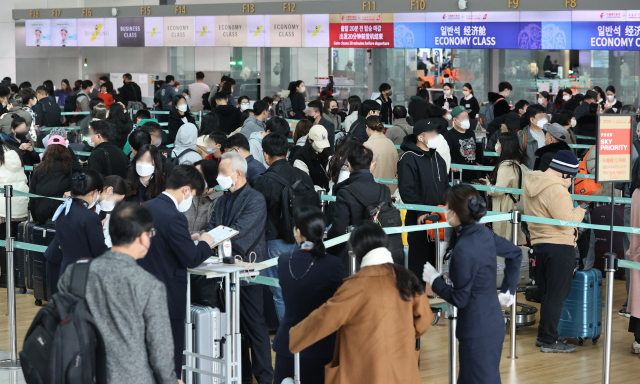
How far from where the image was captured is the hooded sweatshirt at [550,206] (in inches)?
230

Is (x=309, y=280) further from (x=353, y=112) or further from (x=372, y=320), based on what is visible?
(x=353, y=112)

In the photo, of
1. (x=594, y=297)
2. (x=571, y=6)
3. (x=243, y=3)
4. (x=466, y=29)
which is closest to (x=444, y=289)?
(x=594, y=297)

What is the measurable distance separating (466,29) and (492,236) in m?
8.39

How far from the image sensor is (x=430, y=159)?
6.86 m

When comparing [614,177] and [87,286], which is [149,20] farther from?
[87,286]

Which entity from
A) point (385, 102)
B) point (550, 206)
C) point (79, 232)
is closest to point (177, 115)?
point (385, 102)

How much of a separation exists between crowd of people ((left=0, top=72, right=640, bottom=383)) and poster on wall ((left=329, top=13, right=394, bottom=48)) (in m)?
3.65

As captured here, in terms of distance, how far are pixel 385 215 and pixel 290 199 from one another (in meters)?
0.69

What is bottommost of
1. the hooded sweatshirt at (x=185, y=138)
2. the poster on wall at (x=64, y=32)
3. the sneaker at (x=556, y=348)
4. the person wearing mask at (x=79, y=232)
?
the sneaker at (x=556, y=348)

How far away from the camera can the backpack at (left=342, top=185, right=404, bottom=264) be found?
5539mm

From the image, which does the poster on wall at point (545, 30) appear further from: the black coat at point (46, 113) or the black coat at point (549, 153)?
the black coat at point (46, 113)

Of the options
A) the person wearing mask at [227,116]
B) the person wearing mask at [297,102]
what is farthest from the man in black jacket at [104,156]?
the person wearing mask at [297,102]

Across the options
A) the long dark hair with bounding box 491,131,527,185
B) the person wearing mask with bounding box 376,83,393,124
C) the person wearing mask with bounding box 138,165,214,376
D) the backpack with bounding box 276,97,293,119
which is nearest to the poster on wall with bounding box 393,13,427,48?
the person wearing mask with bounding box 376,83,393,124

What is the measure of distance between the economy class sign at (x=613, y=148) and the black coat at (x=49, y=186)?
4.57 metres
